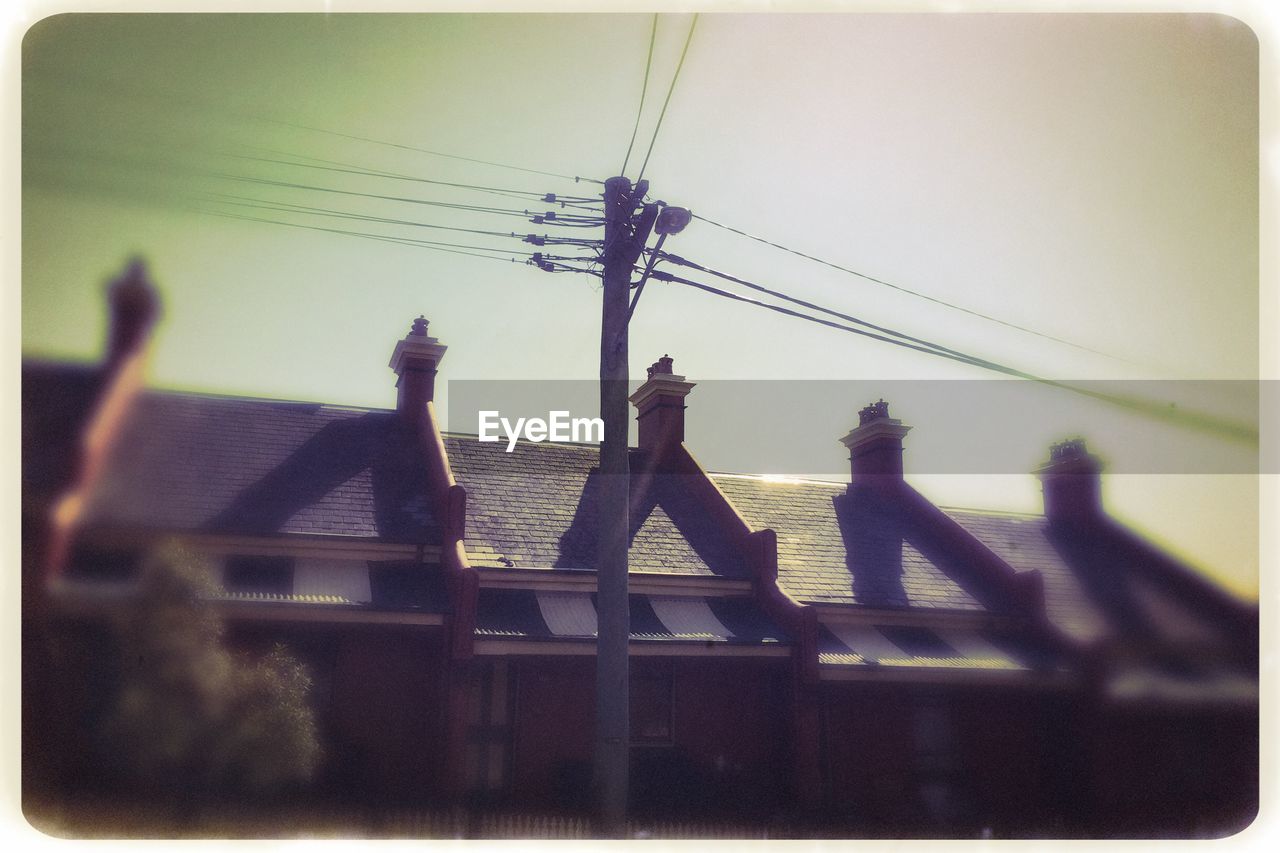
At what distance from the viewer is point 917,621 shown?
57.9 ft

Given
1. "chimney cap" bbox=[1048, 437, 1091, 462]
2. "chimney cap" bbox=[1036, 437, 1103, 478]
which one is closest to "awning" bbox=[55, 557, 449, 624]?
"chimney cap" bbox=[1036, 437, 1103, 478]

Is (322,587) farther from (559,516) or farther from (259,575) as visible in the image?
(559,516)

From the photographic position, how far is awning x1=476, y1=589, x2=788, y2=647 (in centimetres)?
1460

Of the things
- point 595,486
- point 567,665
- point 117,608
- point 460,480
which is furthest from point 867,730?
point 117,608

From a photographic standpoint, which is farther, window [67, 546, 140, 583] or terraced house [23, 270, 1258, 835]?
terraced house [23, 270, 1258, 835]

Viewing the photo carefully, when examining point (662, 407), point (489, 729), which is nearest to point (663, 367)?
point (662, 407)

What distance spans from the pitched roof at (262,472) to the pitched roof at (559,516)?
3.04ft

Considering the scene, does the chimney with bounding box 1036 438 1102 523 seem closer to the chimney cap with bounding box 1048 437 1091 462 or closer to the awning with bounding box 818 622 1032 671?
the chimney cap with bounding box 1048 437 1091 462

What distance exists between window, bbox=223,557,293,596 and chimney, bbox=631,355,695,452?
8.15 meters

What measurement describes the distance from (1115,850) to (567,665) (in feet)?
26.1

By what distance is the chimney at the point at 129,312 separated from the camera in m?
14.0

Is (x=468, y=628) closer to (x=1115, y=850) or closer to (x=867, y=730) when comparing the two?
(x=867, y=730)

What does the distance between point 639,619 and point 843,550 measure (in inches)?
214

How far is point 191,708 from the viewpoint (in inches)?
428
